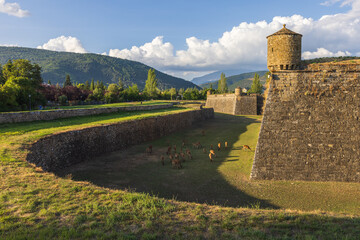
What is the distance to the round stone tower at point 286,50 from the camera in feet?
83.9

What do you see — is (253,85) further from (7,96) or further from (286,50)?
(7,96)

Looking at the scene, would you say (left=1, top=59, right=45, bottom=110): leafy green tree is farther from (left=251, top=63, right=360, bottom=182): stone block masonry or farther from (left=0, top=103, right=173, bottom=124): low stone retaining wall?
(left=251, top=63, right=360, bottom=182): stone block masonry

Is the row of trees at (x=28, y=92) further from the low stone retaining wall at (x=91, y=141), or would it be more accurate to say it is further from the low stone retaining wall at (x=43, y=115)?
the low stone retaining wall at (x=91, y=141)

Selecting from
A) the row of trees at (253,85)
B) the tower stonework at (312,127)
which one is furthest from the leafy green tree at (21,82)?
the row of trees at (253,85)

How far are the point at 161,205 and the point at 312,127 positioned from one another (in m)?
12.7

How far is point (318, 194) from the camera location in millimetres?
12453

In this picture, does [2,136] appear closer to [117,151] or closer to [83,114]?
[117,151]

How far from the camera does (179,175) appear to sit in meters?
15.8

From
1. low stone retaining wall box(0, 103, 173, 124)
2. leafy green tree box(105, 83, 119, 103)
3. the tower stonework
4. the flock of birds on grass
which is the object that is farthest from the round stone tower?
leafy green tree box(105, 83, 119, 103)

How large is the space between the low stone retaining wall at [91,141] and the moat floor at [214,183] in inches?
→ 37.1

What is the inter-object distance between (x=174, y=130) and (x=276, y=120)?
19806 mm

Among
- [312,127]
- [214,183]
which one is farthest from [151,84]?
[312,127]

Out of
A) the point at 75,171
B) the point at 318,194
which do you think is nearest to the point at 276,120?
the point at 318,194

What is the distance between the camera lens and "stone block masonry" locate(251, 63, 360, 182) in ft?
46.5
